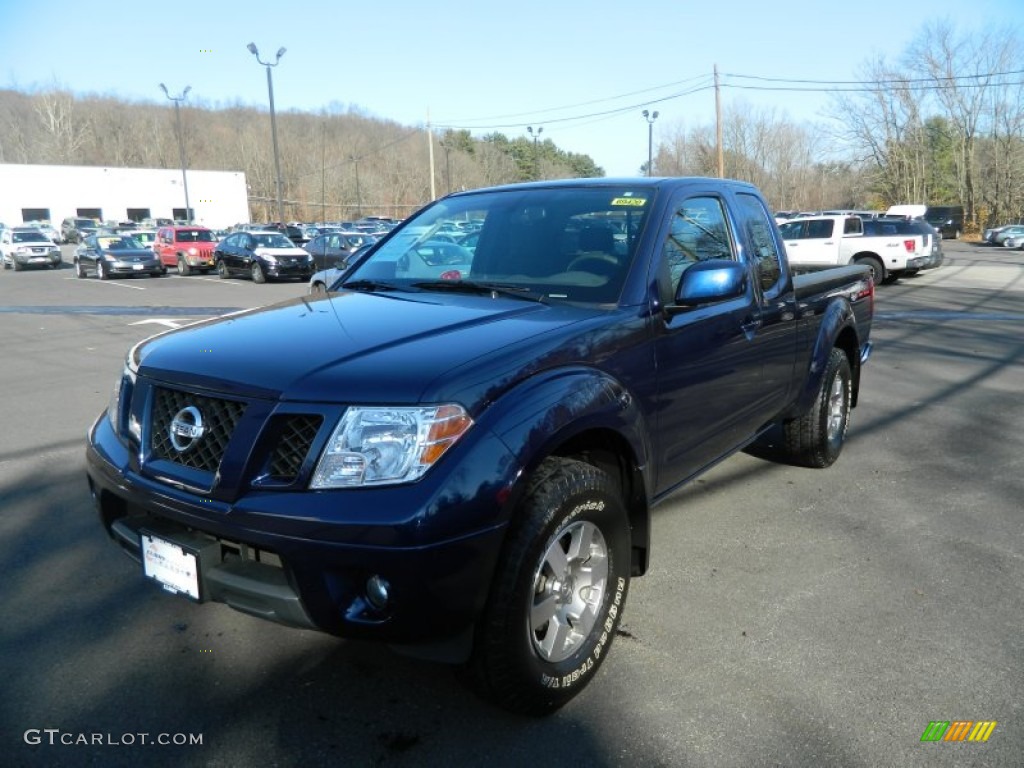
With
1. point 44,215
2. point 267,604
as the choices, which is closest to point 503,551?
point 267,604

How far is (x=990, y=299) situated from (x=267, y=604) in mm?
18045

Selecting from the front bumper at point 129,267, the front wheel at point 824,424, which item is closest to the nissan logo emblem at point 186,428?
the front wheel at point 824,424

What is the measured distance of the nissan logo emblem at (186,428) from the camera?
2.49 meters

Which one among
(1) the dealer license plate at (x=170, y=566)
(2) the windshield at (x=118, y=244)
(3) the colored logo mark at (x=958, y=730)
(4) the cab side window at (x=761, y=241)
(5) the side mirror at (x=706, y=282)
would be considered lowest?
(3) the colored logo mark at (x=958, y=730)

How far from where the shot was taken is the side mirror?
3184 millimetres

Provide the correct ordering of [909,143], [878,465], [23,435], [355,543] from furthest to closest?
[909,143] < [23,435] < [878,465] < [355,543]

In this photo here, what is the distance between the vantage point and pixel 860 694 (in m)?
2.80

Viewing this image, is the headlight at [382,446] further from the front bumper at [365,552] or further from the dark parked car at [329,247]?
the dark parked car at [329,247]

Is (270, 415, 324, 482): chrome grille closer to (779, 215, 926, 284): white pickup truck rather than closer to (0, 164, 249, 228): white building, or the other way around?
(779, 215, 926, 284): white pickup truck

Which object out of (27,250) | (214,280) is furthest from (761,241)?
(27,250)

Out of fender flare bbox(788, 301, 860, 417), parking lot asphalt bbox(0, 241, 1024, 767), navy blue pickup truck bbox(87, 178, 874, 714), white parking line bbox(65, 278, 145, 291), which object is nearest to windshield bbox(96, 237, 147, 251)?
white parking line bbox(65, 278, 145, 291)

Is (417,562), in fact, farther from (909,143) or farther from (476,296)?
(909,143)

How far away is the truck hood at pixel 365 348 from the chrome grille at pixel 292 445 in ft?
0.22

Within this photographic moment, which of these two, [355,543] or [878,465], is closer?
[355,543]
